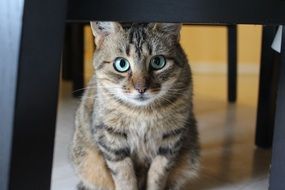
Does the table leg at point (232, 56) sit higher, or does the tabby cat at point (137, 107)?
the table leg at point (232, 56)

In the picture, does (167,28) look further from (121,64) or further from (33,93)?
(33,93)

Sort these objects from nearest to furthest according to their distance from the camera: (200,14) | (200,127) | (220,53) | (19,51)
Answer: (19,51)
(200,14)
(200,127)
(220,53)

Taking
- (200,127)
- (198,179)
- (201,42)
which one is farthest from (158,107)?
(201,42)

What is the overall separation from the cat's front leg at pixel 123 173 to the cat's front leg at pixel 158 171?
47 millimetres

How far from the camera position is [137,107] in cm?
98

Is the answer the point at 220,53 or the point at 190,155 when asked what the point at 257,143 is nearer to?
the point at 190,155

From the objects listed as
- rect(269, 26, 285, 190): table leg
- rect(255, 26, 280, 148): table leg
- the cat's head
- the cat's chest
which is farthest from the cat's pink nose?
rect(255, 26, 280, 148): table leg

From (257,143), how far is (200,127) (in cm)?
30

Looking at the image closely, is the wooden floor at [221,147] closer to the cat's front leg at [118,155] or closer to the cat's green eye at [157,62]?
the cat's front leg at [118,155]

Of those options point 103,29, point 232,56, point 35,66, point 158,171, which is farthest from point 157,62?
point 232,56

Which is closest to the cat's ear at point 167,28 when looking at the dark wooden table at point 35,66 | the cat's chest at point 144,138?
the cat's chest at point 144,138

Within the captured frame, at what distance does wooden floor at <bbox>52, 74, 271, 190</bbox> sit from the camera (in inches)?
45.6

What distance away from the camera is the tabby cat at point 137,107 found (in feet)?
3.07

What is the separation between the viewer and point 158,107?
991mm
